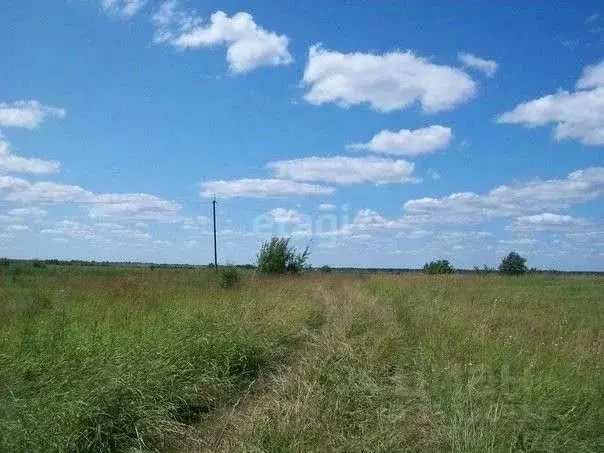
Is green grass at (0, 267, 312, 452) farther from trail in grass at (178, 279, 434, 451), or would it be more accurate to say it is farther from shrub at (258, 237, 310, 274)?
shrub at (258, 237, 310, 274)

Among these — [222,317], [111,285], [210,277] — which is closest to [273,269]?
[210,277]

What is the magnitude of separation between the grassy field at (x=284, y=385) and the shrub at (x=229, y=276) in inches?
539

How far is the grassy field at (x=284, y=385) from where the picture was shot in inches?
194

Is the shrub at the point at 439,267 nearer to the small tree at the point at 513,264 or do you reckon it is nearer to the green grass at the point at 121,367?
the small tree at the point at 513,264

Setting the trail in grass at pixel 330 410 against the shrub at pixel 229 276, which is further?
the shrub at pixel 229 276

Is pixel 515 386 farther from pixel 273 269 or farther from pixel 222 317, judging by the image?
pixel 273 269

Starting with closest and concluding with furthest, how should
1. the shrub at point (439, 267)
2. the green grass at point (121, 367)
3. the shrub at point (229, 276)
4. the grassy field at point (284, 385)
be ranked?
the grassy field at point (284, 385) → the green grass at point (121, 367) → the shrub at point (229, 276) → the shrub at point (439, 267)

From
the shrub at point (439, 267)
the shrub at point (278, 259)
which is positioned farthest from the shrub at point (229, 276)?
the shrub at point (439, 267)

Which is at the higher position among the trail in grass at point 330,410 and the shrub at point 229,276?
the shrub at point 229,276

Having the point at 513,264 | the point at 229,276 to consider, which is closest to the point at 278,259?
the point at 229,276

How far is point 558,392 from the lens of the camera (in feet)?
18.8

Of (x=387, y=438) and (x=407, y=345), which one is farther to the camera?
(x=407, y=345)

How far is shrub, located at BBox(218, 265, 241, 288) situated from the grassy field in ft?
44.9

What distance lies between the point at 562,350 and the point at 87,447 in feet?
20.4
